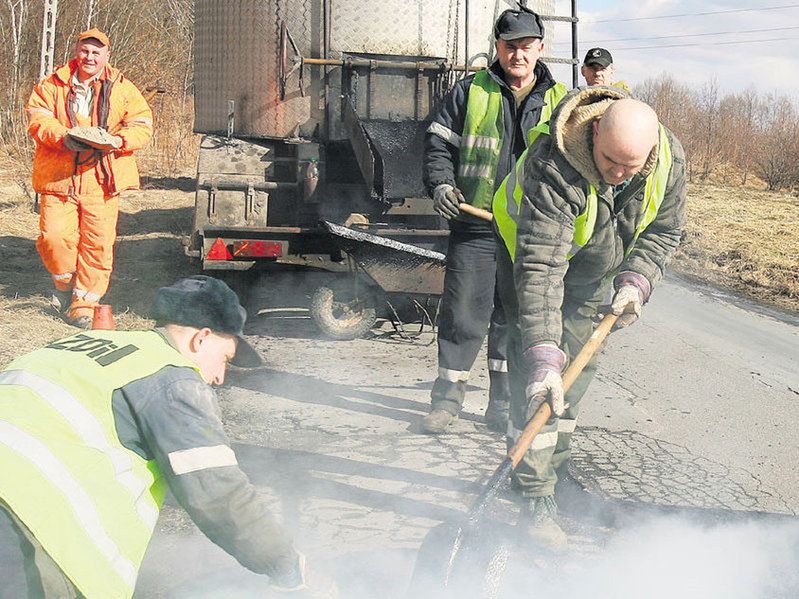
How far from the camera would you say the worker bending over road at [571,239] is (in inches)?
118

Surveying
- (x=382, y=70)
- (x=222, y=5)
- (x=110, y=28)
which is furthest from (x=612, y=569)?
(x=110, y=28)

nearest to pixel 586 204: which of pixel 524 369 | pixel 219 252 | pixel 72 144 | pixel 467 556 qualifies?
pixel 524 369

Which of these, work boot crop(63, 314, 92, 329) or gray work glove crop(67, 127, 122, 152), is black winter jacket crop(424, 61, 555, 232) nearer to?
gray work glove crop(67, 127, 122, 152)

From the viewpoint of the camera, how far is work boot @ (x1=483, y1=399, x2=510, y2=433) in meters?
4.77

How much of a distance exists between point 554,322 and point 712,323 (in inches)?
203

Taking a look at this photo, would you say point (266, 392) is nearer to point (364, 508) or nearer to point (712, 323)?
point (364, 508)

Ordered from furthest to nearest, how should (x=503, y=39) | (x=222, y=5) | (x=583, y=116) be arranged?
(x=222, y=5) → (x=503, y=39) → (x=583, y=116)

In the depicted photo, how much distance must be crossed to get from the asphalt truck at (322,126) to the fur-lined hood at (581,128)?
3182 mm

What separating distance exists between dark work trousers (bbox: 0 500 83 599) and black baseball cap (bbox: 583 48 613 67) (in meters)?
5.54

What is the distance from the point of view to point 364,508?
3.74 metres

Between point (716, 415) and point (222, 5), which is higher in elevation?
point (222, 5)

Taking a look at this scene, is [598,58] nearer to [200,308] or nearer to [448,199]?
[448,199]

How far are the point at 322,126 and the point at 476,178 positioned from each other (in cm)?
260

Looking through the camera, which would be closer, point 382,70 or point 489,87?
point 489,87
